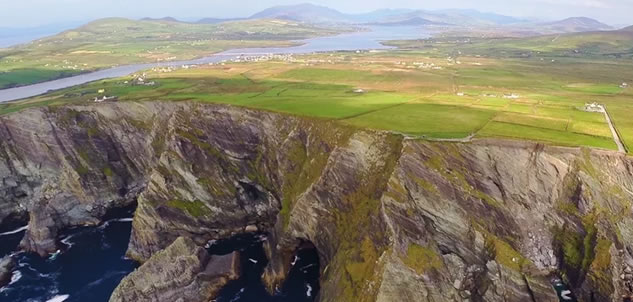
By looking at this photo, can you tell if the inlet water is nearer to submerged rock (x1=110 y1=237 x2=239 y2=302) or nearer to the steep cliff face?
submerged rock (x1=110 y1=237 x2=239 y2=302)

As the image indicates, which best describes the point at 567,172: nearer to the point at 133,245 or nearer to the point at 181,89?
the point at 133,245

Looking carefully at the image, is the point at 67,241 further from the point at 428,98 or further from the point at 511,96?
the point at 511,96

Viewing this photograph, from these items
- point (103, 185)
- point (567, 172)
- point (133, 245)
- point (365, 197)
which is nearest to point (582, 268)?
point (567, 172)

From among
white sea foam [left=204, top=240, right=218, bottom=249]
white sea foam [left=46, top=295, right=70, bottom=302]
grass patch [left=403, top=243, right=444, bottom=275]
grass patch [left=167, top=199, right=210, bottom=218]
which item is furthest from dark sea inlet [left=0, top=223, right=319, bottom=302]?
grass patch [left=403, top=243, right=444, bottom=275]

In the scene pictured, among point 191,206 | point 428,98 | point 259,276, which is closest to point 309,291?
point 259,276

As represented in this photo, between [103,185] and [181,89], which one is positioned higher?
[181,89]

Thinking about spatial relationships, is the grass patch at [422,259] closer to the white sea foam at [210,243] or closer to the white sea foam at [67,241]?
the white sea foam at [210,243]

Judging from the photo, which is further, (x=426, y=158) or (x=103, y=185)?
(x=103, y=185)
